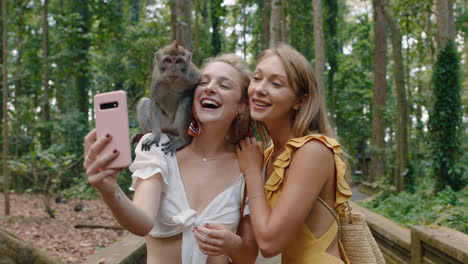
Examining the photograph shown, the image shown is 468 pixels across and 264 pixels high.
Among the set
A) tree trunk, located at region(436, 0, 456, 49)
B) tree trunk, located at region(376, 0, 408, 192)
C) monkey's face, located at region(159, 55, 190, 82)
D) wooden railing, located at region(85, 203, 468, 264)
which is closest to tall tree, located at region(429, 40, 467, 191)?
tree trunk, located at region(436, 0, 456, 49)

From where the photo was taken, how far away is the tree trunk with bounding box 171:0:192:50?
18.4ft

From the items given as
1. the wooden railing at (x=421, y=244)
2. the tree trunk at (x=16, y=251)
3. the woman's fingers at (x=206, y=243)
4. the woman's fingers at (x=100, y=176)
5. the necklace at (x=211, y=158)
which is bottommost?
the wooden railing at (x=421, y=244)

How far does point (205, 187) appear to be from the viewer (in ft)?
6.28

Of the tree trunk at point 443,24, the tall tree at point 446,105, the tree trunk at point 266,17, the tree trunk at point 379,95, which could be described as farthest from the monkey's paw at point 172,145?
the tree trunk at point 379,95

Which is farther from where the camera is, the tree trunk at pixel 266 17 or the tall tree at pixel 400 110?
the tree trunk at pixel 266 17

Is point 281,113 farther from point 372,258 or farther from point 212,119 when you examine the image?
point 372,258

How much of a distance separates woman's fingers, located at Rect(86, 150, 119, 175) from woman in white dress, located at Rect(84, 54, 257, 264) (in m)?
0.28

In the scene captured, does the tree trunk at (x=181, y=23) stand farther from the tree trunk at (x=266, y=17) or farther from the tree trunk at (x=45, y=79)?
the tree trunk at (x=45, y=79)

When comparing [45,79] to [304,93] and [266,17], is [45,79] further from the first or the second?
[304,93]

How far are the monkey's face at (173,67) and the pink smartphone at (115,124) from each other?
1.70 m

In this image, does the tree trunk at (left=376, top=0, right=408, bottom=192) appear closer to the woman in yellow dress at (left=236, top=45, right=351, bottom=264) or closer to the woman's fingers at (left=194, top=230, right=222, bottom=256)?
the woman in yellow dress at (left=236, top=45, right=351, bottom=264)

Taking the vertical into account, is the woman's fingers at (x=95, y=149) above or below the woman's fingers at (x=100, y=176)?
above

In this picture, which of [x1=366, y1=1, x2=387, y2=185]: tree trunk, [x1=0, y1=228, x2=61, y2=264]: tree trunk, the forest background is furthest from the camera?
[x1=366, y1=1, x2=387, y2=185]: tree trunk

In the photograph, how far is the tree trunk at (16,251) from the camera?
2.35 meters
